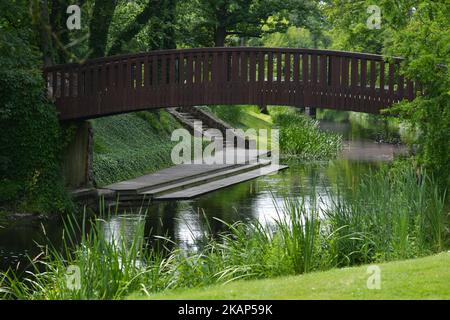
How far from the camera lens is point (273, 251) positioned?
1187cm

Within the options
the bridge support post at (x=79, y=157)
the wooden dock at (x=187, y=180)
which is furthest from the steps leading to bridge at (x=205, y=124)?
the bridge support post at (x=79, y=157)

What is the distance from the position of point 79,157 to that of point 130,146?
A: 5.11 m

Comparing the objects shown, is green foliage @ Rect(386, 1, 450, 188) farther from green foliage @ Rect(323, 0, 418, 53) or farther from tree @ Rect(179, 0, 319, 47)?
tree @ Rect(179, 0, 319, 47)

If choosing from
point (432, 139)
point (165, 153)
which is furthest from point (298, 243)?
point (165, 153)

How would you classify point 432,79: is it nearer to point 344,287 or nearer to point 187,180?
point 344,287

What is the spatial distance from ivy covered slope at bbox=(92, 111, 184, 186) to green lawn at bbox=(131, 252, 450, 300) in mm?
15081

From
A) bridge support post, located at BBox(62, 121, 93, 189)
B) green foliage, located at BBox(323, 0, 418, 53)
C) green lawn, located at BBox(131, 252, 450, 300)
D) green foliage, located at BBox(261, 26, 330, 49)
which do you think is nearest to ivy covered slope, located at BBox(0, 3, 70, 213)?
bridge support post, located at BBox(62, 121, 93, 189)

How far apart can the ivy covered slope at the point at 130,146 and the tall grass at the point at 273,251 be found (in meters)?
11.3

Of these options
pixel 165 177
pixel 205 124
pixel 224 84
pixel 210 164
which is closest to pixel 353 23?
pixel 205 124

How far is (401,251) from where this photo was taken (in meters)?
12.3

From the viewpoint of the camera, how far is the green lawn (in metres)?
9.02

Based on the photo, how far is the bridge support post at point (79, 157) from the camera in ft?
77.0

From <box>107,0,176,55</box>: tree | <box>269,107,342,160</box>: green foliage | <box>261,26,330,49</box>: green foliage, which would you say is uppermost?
<box>107,0,176,55</box>: tree

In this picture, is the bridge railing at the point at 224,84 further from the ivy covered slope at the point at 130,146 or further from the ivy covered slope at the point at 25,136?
the ivy covered slope at the point at 130,146
